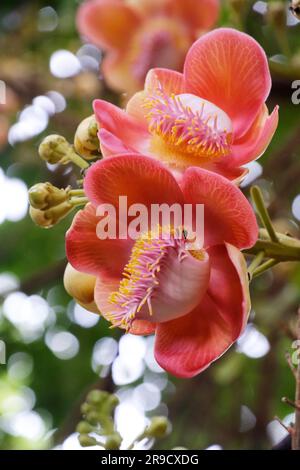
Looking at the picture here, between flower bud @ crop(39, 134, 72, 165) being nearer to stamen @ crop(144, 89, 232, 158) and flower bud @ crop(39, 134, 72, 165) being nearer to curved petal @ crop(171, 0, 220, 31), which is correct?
stamen @ crop(144, 89, 232, 158)

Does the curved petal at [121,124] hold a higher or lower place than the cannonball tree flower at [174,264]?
higher

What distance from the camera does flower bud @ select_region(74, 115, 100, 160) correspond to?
89cm

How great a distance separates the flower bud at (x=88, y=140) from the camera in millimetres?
889

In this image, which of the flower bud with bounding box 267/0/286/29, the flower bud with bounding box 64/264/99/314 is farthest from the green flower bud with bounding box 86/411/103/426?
the flower bud with bounding box 267/0/286/29

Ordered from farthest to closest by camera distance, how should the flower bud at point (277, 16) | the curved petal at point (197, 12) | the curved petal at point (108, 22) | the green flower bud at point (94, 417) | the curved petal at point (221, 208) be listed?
the curved petal at point (108, 22)
the curved petal at point (197, 12)
the flower bud at point (277, 16)
the green flower bud at point (94, 417)
the curved petal at point (221, 208)

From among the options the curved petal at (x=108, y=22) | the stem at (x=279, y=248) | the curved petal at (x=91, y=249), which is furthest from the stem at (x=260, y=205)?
the curved petal at (x=108, y=22)

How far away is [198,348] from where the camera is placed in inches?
33.2

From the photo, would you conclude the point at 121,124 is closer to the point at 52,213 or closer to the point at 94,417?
the point at 52,213

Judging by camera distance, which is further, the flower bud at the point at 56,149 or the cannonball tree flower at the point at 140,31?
the cannonball tree flower at the point at 140,31

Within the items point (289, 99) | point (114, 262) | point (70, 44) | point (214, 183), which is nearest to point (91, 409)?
point (114, 262)

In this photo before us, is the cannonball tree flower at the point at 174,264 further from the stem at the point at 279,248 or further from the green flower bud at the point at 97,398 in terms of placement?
the green flower bud at the point at 97,398

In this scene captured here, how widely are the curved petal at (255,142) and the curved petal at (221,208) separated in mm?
69

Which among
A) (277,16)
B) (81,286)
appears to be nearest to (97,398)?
(81,286)
